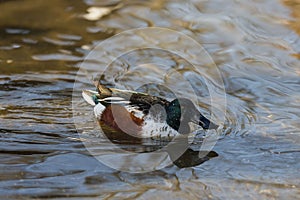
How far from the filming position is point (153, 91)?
647 cm

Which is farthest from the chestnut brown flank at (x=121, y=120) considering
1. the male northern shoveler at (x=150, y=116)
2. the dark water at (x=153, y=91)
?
the dark water at (x=153, y=91)

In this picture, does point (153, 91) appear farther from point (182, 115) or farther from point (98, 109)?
point (182, 115)

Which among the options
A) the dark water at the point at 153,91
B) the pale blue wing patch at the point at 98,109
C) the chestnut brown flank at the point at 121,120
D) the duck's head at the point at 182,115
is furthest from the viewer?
the pale blue wing patch at the point at 98,109

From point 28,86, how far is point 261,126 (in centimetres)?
240

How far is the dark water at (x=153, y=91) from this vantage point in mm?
4543

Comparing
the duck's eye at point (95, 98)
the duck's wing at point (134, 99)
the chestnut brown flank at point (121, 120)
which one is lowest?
the chestnut brown flank at point (121, 120)

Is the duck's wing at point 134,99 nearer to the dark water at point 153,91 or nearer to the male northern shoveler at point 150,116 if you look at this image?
the male northern shoveler at point 150,116

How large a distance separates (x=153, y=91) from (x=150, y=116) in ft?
2.99

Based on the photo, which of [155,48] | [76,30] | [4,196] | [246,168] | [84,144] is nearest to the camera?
[4,196]

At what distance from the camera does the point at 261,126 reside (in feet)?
18.6

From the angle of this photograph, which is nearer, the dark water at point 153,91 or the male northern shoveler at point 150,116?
the dark water at point 153,91

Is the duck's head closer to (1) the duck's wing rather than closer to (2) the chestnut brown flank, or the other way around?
(1) the duck's wing

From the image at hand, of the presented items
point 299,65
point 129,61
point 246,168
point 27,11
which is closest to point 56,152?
point 246,168

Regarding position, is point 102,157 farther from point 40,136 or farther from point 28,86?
point 28,86
